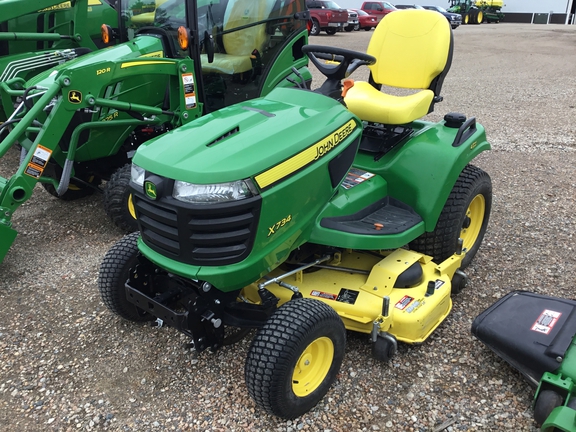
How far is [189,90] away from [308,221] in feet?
6.77

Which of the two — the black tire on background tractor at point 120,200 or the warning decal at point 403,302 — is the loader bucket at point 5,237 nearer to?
the black tire on background tractor at point 120,200

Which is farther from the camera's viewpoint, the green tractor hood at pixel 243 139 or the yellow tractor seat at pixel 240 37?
the yellow tractor seat at pixel 240 37

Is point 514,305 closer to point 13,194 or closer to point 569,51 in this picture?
point 13,194

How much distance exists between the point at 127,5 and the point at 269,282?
3.17 meters

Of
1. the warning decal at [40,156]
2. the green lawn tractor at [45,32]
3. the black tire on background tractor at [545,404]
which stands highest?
the green lawn tractor at [45,32]

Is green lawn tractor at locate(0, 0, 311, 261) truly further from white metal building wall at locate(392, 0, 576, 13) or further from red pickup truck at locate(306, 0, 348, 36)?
white metal building wall at locate(392, 0, 576, 13)

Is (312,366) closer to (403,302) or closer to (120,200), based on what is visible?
(403,302)

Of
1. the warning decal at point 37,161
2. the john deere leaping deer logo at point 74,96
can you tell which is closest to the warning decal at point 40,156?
the warning decal at point 37,161

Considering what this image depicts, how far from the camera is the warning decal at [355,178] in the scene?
106 inches

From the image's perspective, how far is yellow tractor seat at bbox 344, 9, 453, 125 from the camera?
2915mm

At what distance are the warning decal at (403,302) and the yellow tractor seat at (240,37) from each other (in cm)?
253

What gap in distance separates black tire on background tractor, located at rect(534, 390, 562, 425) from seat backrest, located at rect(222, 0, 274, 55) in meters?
3.29

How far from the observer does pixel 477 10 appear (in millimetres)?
27625

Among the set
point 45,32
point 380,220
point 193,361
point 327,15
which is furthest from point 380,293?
point 327,15
